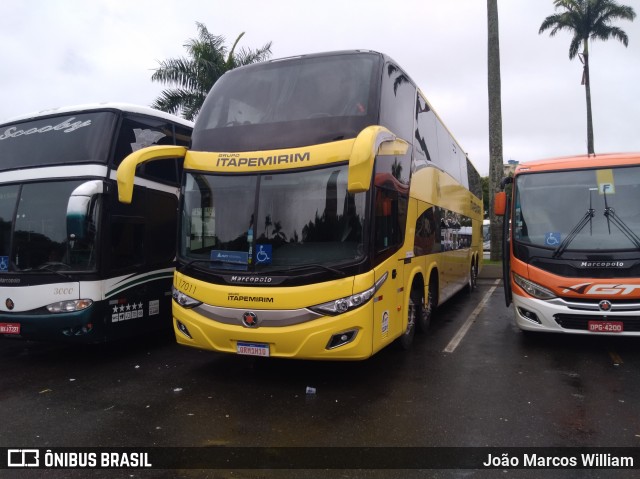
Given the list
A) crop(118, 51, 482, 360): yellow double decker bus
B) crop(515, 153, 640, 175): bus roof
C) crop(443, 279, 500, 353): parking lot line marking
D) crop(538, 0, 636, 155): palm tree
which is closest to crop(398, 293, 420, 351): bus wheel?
crop(443, 279, 500, 353): parking lot line marking

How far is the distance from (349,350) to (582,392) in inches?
104

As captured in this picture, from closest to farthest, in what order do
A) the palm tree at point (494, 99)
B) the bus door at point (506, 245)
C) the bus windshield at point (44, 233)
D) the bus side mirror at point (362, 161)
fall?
the bus side mirror at point (362, 161) < the bus windshield at point (44, 233) < the bus door at point (506, 245) < the palm tree at point (494, 99)

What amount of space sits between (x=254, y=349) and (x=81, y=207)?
8.85 feet

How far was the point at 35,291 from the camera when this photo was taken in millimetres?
6383

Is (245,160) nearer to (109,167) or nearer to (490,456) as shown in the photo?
(109,167)

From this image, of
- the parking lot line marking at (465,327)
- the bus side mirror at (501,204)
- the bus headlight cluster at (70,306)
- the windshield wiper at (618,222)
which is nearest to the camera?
the bus headlight cluster at (70,306)

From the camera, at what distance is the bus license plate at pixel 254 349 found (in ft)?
17.1

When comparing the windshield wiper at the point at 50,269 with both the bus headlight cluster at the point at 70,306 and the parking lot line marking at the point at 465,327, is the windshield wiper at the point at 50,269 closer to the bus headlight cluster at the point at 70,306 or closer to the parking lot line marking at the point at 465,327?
the bus headlight cluster at the point at 70,306

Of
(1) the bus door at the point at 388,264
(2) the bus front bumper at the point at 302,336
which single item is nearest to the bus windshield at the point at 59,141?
(2) the bus front bumper at the point at 302,336

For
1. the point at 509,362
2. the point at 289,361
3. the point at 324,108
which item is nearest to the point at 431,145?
the point at 324,108

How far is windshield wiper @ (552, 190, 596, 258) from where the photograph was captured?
6910 millimetres

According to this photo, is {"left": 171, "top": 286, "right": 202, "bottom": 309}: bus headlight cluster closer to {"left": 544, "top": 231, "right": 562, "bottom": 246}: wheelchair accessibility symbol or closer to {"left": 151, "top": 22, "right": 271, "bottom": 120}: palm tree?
{"left": 544, "top": 231, "right": 562, "bottom": 246}: wheelchair accessibility symbol

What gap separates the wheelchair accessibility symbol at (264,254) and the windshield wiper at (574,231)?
13.7 ft

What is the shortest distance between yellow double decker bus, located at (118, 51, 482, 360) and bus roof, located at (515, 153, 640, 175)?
8.11 ft
